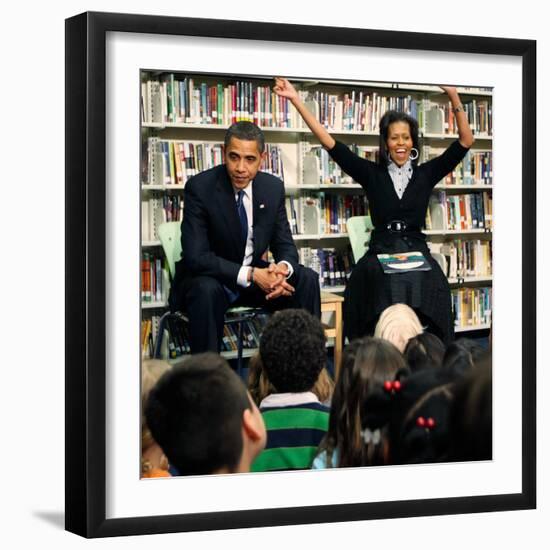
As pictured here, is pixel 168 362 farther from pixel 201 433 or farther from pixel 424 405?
pixel 424 405

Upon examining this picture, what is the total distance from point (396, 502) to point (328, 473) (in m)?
0.32

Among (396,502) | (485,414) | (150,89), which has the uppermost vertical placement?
(150,89)

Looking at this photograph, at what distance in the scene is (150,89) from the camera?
167 inches

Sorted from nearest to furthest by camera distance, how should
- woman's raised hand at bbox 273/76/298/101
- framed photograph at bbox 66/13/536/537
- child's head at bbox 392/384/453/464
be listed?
framed photograph at bbox 66/13/536/537, woman's raised hand at bbox 273/76/298/101, child's head at bbox 392/384/453/464

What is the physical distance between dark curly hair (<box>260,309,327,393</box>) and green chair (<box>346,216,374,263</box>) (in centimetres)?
34

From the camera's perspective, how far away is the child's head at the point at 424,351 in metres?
4.70

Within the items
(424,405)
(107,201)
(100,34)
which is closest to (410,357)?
(424,405)

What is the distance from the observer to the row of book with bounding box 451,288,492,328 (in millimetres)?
4828

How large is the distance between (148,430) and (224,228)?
0.81m

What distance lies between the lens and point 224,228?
446 centimetres

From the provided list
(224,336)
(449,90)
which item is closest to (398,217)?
(449,90)

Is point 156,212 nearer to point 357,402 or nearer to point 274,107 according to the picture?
point 274,107

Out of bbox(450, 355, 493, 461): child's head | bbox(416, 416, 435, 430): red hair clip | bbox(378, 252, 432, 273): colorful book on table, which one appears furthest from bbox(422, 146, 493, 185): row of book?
bbox(416, 416, 435, 430): red hair clip

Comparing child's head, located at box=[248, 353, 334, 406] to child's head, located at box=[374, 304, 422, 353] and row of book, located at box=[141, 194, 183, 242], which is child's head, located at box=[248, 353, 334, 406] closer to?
child's head, located at box=[374, 304, 422, 353]
